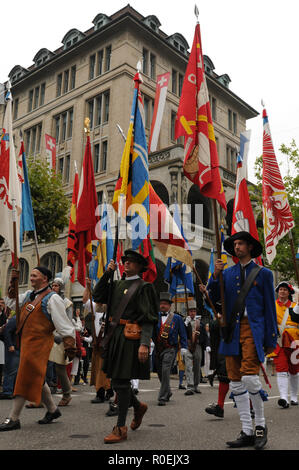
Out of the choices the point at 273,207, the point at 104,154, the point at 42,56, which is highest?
the point at 42,56

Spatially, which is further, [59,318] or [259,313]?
[59,318]

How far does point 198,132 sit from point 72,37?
111 ft

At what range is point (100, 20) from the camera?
33.6 m

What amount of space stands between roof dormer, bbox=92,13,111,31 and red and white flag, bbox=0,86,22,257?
93.5ft

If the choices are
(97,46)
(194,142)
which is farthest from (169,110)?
(194,142)

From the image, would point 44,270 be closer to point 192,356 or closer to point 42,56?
point 192,356

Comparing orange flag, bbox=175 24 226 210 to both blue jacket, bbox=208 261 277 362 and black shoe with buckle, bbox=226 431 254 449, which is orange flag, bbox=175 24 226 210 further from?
black shoe with buckle, bbox=226 431 254 449

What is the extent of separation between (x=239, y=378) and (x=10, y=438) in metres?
2.48

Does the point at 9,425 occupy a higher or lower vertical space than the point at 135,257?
lower

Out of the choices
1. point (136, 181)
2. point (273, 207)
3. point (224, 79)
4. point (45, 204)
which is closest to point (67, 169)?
point (45, 204)

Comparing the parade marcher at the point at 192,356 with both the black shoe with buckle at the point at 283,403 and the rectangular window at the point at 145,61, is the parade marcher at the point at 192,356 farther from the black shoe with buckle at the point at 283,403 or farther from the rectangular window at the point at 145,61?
the rectangular window at the point at 145,61

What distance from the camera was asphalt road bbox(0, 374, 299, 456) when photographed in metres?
4.34

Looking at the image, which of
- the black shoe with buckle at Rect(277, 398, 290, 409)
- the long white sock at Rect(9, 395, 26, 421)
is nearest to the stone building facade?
the black shoe with buckle at Rect(277, 398, 290, 409)

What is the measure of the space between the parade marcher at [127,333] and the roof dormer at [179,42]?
33351 millimetres
